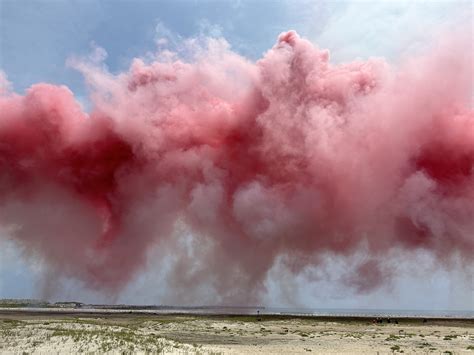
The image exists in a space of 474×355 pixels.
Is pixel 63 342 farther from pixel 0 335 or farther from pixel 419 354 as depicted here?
pixel 419 354

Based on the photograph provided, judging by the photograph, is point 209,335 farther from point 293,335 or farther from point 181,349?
point 181,349

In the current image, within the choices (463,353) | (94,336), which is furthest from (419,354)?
(94,336)

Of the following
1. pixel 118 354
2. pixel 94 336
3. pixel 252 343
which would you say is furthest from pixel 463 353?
pixel 94 336

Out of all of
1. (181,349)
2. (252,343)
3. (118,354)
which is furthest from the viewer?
(252,343)

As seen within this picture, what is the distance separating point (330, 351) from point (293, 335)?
1920cm

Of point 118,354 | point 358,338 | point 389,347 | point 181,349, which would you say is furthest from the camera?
point 358,338

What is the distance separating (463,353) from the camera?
45.8 m

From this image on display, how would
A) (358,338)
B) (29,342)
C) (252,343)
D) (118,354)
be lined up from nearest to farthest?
(118,354)
(29,342)
(252,343)
(358,338)

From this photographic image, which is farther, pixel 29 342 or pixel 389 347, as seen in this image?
pixel 389 347

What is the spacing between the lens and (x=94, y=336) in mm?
53781

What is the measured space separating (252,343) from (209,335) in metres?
12.4

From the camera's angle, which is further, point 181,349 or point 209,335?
point 209,335

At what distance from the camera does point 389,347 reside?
166 ft

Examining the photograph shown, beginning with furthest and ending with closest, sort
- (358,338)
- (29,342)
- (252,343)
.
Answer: (358,338)
(252,343)
(29,342)
